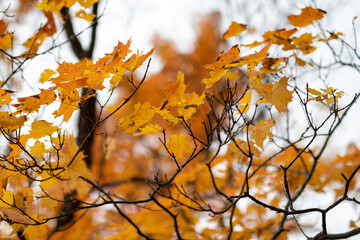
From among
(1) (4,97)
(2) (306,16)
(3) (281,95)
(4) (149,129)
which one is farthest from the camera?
(2) (306,16)

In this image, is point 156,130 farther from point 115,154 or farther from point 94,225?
point 115,154

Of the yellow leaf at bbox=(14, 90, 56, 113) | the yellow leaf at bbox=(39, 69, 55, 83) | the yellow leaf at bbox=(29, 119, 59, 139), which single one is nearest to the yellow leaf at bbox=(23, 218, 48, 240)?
the yellow leaf at bbox=(29, 119, 59, 139)

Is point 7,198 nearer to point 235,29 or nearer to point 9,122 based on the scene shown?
point 9,122

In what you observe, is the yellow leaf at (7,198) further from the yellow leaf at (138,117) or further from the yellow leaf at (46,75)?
the yellow leaf at (46,75)

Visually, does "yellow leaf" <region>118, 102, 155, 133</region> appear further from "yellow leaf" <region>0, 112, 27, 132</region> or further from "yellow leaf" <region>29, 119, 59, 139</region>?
"yellow leaf" <region>0, 112, 27, 132</region>

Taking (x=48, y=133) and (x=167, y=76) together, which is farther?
(x=167, y=76)

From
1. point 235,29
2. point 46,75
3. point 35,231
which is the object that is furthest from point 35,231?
point 235,29

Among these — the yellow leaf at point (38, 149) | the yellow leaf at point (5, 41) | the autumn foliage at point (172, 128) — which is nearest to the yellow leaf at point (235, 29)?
the autumn foliage at point (172, 128)

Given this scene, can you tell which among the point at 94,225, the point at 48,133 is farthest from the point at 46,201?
the point at 94,225

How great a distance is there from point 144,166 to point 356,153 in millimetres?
4528

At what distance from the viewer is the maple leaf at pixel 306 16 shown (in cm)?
173

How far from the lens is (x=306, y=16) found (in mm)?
1769

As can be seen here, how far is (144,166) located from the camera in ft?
22.1

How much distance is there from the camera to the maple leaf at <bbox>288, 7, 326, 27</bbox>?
1730 millimetres
